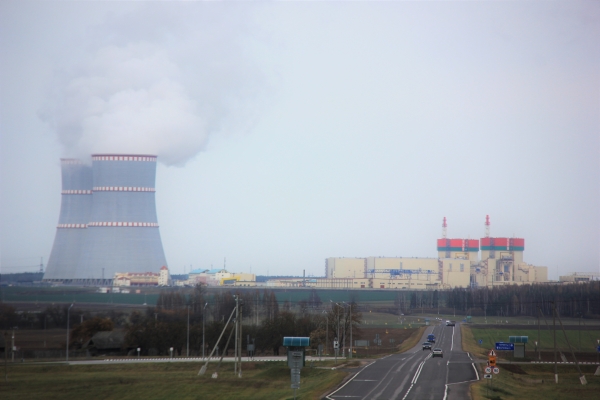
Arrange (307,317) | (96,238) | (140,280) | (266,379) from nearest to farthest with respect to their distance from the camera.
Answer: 1. (266,379)
2. (307,317)
3. (96,238)
4. (140,280)

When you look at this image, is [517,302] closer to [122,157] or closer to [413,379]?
[122,157]

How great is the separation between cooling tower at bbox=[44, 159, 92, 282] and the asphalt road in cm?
5558

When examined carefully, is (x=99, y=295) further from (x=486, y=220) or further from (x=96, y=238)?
(x=486, y=220)

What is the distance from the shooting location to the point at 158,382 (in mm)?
30859

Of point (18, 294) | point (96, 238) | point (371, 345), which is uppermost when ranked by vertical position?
point (96, 238)

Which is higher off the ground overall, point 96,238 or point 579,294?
point 96,238

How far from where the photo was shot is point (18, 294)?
53.6 meters

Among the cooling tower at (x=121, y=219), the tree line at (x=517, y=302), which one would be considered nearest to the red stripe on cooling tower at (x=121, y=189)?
the cooling tower at (x=121, y=219)

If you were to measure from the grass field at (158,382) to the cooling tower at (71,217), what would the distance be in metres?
50.1

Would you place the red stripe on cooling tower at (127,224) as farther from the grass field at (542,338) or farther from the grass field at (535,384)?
the grass field at (535,384)

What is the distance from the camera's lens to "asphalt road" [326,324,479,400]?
964 inches

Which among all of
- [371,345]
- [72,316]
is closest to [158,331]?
[72,316]

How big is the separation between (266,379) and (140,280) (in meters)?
75.7

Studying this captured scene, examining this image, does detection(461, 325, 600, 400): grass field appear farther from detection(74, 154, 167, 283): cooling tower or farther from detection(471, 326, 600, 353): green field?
detection(74, 154, 167, 283): cooling tower
